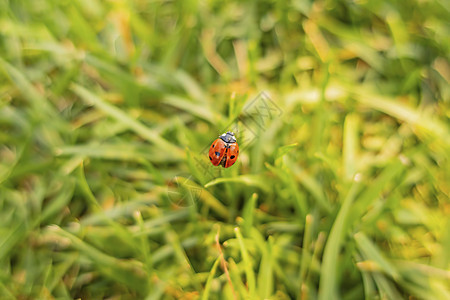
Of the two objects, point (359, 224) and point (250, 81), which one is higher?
point (250, 81)

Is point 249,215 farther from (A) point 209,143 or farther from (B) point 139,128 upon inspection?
(B) point 139,128

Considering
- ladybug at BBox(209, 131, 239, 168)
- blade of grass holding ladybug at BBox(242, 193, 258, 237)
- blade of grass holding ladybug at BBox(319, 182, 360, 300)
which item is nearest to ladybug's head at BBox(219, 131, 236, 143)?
ladybug at BBox(209, 131, 239, 168)

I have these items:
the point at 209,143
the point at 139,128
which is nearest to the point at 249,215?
the point at 209,143

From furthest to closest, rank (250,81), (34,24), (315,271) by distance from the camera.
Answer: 1. (34,24)
2. (250,81)
3. (315,271)

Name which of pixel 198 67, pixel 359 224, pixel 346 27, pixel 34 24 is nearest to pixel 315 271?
pixel 359 224

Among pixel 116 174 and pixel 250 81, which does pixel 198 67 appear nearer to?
pixel 250 81

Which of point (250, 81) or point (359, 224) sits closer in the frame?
point (359, 224)

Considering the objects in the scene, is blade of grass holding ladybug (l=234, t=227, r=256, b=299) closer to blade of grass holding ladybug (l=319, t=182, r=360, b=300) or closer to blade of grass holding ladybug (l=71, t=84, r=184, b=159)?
blade of grass holding ladybug (l=319, t=182, r=360, b=300)
